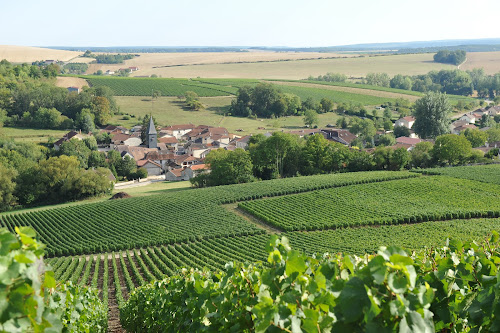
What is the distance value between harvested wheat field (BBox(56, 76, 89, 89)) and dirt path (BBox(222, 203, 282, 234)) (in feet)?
308

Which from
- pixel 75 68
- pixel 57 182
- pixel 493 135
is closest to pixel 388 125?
pixel 493 135

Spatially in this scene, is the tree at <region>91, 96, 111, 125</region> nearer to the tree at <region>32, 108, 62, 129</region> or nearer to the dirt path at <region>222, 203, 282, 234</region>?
the tree at <region>32, 108, 62, 129</region>

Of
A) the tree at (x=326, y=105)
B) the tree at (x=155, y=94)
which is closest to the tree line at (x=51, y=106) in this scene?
the tree at (x=155, y=94)

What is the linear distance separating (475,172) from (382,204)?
16994 mm

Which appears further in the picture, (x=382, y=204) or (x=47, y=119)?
(x=47, y=119)

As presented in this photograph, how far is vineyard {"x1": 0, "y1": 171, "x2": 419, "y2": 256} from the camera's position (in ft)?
134

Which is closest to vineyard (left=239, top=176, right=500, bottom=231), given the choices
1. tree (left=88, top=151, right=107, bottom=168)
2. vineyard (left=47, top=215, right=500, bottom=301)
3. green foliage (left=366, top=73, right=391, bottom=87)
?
vineyard (left=47, top=215, right=500, bottom=301)

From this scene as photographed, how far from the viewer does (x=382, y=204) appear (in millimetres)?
48000

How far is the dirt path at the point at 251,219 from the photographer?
42594mm

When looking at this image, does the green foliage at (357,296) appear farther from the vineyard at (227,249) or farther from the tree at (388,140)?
the tree at (388,140)

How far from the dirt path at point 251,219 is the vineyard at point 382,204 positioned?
19.4 inches

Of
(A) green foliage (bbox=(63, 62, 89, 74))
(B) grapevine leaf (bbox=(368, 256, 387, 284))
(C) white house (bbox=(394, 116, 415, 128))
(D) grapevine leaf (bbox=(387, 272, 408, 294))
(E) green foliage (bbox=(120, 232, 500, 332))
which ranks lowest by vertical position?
(C) white house (bbox=(394, 116, 415, 128))

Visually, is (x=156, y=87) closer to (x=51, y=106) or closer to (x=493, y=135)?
(x=51, y=106)

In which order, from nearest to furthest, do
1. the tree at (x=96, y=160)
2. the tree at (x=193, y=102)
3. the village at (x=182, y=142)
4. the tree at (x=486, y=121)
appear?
the tree at (x=96, y=160) → the village at (x=182, y=142) → the tree at (x=486, y=121) → the tree at (x=193, y=102)
